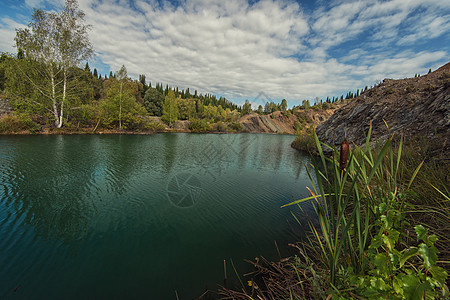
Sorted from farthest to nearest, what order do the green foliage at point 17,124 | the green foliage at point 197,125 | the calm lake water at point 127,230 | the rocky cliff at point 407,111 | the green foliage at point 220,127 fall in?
1. the green foliage at point 220,127
2. the green foliage at point 197,125
3. the green foliage at point 17,124
4. the rocky cliff at point 407,111
5. the calm lake water at point 127,230

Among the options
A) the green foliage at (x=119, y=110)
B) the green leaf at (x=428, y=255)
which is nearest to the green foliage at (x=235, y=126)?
the green foliage at (x=119, y=110)

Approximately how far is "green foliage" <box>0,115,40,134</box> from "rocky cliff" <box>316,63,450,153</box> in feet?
113

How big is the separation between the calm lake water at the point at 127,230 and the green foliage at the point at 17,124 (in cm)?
1670

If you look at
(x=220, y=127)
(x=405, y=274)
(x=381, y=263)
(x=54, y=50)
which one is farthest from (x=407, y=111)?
(x=220, y=127)

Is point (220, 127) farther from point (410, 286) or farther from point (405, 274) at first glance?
point (410, 286)

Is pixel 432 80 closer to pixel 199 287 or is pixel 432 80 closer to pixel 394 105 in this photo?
pixel 394 105

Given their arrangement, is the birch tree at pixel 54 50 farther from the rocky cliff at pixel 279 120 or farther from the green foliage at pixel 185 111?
the rocky cliff at pixel 279 120

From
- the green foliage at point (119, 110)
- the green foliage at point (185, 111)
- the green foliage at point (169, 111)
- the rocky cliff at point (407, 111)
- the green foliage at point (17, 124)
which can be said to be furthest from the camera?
the green foliage at point (185, 111)

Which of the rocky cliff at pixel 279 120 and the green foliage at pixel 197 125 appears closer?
the green foliage at pixel 197 125

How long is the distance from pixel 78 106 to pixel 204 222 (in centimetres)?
3278

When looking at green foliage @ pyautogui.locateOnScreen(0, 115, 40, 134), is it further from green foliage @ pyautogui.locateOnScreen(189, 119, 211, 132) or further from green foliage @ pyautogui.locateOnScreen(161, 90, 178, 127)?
green foliage @ pyautogui.locateOnScreen(189, 119, 211, 132)

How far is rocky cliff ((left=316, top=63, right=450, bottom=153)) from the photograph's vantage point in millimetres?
8875

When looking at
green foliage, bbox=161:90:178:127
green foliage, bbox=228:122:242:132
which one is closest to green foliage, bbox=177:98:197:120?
green foliage, bbox=161:90:178:127

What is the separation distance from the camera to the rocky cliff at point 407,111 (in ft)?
29.1
